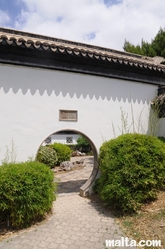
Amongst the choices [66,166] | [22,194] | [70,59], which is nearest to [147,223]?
[22,194]

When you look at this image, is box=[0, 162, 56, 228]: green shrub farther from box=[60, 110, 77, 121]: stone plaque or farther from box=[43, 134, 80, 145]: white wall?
box=[43, 134, 80, 145]: white wall

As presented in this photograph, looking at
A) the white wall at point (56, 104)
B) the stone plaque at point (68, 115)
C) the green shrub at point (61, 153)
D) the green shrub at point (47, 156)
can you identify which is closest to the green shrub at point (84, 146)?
the green shrub at point (61, 153)

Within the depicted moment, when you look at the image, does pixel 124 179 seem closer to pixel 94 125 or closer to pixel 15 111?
pixel 94 125

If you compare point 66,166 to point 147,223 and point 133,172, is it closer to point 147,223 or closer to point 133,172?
point 133,172

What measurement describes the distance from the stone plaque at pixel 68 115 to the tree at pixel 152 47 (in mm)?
13802

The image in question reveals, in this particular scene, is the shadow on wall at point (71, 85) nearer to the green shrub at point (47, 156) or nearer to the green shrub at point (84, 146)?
the green shrub at point (47, 156)

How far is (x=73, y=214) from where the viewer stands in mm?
5086

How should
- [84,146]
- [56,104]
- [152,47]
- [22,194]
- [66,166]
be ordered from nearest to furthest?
[22,194], [56,104], [66,166], [152,47], [84,146]

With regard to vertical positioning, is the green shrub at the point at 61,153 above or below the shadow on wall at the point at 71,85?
below

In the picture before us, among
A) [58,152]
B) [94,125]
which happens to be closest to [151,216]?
[94,125]

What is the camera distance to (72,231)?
420cm

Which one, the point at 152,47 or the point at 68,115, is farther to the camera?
the point at 152,47

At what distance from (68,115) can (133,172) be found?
2366 mm

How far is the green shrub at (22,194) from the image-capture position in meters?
4.02
